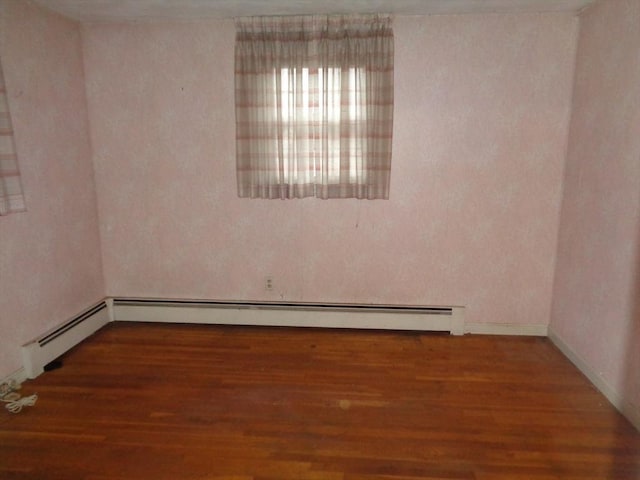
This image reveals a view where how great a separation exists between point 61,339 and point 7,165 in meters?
1.27

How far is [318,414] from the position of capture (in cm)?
225

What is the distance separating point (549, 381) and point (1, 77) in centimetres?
381

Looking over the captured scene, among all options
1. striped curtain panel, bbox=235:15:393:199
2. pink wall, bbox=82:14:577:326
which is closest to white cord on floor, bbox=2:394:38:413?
pink wall, bbox=82:14:577:326

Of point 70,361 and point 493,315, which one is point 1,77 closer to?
point 70,361

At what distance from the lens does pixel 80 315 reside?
Answer: 3.14m

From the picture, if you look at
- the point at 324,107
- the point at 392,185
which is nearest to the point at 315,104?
the point at 324,107

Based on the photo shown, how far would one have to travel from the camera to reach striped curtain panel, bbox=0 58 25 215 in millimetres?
2346

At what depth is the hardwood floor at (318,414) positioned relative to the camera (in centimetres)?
188

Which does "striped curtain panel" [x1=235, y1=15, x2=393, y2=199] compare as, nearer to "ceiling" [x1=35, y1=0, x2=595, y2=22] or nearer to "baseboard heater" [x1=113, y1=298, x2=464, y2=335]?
"ceiling" [x1=35, y1=0, x2=595, y2=22]

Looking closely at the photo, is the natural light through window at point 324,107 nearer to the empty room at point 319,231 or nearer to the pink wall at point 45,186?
the empty room at point 319,231

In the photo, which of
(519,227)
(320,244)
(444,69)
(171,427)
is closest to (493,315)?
(519,227)

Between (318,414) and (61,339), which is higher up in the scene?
(61,339)

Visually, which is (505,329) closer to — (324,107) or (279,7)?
(324,107)

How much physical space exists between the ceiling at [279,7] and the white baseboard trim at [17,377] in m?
2.42
